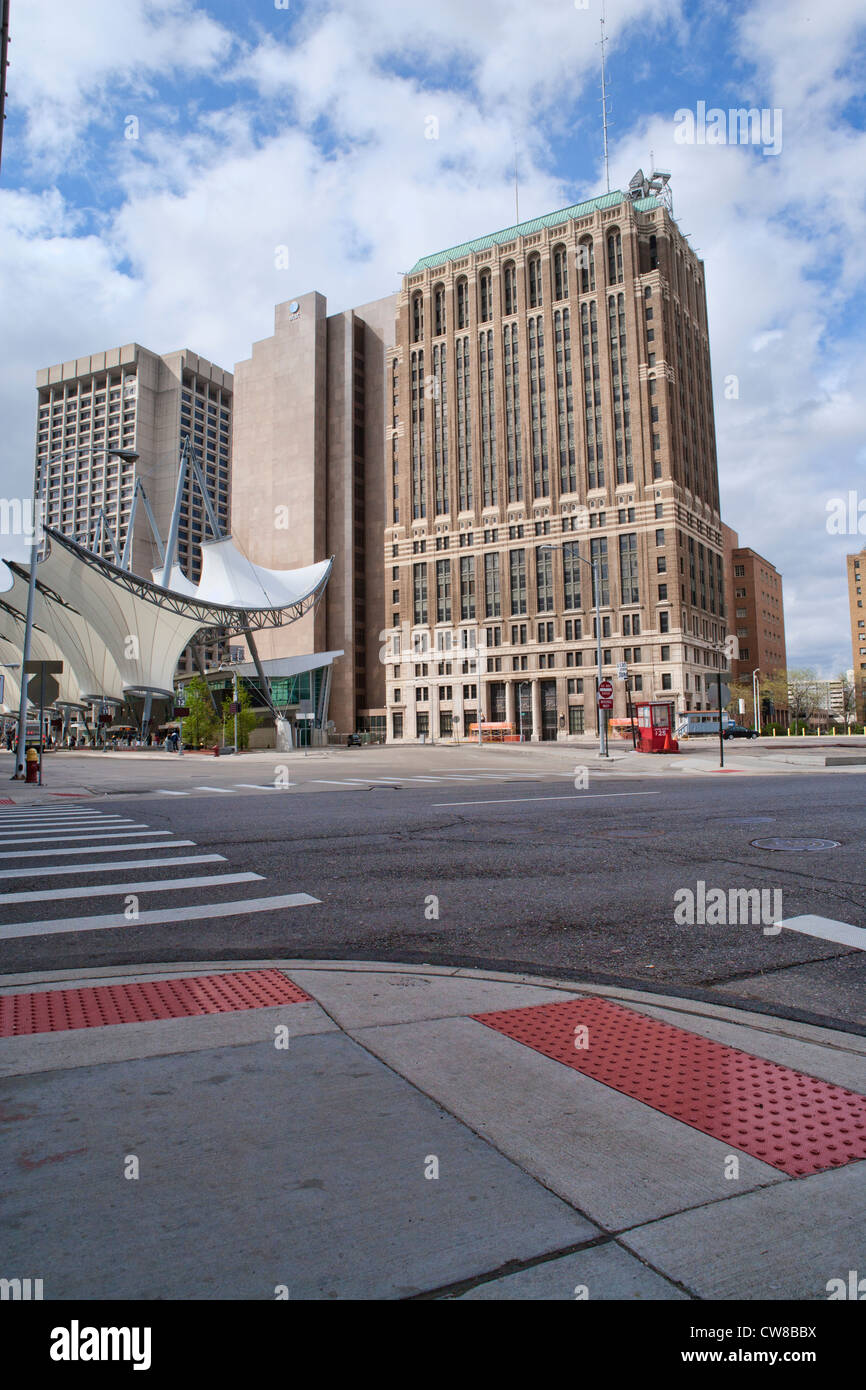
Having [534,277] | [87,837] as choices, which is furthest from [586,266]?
[87,837]

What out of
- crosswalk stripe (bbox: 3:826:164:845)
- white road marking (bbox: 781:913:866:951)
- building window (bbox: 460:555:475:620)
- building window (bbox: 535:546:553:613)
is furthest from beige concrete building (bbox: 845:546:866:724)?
white road marking (bbox: 781:913:866:951)

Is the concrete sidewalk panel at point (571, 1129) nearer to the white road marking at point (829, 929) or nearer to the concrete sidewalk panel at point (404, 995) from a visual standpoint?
the concrete sidewalk panel at point (404, 995)

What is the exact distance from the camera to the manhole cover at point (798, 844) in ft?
28.6

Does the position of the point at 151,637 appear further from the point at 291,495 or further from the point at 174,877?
the point at 174,877

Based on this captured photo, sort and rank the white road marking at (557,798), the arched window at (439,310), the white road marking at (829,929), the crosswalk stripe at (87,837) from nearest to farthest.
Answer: the white road marking at (829,929) < the crosswalk stripe at (87,837) < the white road marking at (557,798) < the arched window at (439,310)

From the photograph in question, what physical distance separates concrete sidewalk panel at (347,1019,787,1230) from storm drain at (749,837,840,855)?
6255 mm

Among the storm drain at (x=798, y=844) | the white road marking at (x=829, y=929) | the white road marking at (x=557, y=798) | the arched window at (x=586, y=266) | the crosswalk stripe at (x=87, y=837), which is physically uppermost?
the arched window at (x=586, y=266)

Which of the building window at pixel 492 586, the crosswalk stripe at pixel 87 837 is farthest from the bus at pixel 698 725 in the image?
the crosswalk stripe at pixel 87 837

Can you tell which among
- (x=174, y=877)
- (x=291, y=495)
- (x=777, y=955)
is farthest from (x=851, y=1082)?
(x=291, y=495)

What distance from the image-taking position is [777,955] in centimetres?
508

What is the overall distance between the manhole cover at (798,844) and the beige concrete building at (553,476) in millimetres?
71309

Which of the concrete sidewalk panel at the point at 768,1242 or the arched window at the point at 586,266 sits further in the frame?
the arched window at the point at 586,266

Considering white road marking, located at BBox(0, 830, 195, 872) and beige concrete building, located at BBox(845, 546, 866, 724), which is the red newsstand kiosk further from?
beige concrete building, located at BBox(845, 546, 866, 724)
